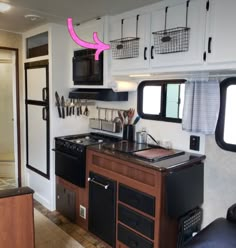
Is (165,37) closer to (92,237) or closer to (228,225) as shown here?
(228,225)

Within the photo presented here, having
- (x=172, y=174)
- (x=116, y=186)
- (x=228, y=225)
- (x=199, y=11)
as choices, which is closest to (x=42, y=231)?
(x=116, y=186)

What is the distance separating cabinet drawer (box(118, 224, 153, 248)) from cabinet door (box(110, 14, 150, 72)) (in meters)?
1.49

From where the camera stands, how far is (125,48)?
2582mm

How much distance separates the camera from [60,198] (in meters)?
3.26

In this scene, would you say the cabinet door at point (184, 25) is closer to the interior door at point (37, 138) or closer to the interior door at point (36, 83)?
the interior door at point (36, 83)

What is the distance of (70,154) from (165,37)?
5.31ft

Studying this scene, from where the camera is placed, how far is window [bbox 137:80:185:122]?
2.64m

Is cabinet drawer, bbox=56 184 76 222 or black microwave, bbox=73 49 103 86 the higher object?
black microwave, bbox=73 49 103 86

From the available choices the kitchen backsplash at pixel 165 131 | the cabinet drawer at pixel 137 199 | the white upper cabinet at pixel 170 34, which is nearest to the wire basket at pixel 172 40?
the white upper cabinet at pixel 170 34

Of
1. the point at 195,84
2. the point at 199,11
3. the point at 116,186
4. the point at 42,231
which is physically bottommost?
the point at 42,231

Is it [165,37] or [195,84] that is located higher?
[165,37]

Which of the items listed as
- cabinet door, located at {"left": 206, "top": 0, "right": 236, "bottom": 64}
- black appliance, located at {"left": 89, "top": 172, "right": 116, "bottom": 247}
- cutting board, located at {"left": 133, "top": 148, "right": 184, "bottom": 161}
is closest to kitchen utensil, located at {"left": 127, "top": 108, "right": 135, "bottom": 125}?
cutting board, located at {"left": 133, "top": 148, "right": 184, "bottom": 161}

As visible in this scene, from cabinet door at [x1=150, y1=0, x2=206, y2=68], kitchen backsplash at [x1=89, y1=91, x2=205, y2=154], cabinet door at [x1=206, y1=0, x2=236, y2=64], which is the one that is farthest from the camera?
kitchen backsplash at [x1=89, y1=91, x2=205, y2=154]

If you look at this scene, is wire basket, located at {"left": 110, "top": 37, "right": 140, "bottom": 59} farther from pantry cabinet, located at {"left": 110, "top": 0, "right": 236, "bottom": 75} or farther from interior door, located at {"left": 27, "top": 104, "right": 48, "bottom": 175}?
interior door, located at {"left": 27, "top": 104, "right": 48, "bottom": 175}
